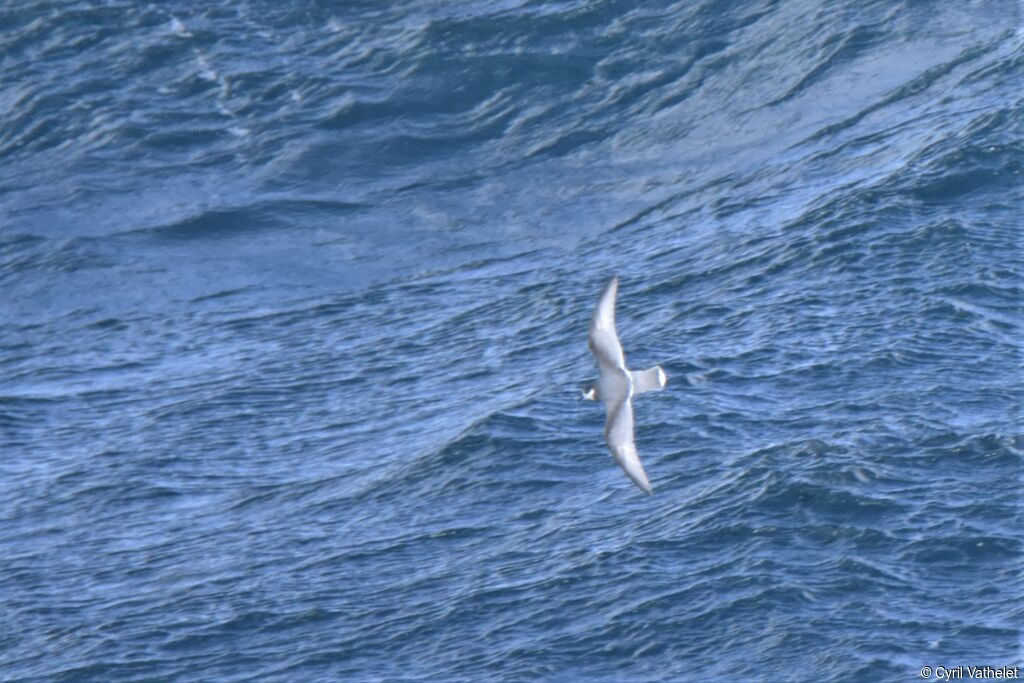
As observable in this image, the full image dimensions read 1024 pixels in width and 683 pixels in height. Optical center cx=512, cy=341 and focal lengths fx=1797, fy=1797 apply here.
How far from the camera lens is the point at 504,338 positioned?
64.2 feet

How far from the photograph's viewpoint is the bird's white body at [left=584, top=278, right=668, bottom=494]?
32.2 feet

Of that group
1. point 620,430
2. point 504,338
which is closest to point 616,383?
point 620,430

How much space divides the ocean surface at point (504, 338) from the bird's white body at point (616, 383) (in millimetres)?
4126

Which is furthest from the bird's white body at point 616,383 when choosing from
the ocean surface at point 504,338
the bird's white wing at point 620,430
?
the ocean surface at point 504,338

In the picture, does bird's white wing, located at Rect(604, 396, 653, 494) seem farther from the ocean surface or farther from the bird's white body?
the ocean surface

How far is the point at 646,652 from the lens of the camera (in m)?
14.0

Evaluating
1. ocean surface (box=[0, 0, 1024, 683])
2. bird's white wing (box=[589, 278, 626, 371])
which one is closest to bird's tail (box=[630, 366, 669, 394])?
bird's white wing (box=[589, 278, 626, 371])

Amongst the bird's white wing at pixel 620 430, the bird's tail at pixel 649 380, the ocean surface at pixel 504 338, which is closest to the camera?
the bird's tail at pixel 649 380

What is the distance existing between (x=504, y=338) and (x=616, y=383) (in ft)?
31.2

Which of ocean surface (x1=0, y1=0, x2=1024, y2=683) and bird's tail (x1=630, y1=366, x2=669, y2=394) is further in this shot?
ocean surface (x1=0, y1=0, x2=1024, y2=683)

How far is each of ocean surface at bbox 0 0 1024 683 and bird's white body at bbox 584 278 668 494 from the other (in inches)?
162

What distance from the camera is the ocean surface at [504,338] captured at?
14.7 m

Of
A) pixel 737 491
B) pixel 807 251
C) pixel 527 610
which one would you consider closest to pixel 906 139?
pixel 807 251

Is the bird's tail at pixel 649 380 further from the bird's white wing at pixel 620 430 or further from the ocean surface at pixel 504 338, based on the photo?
the ocean surface at pixel 504 338
